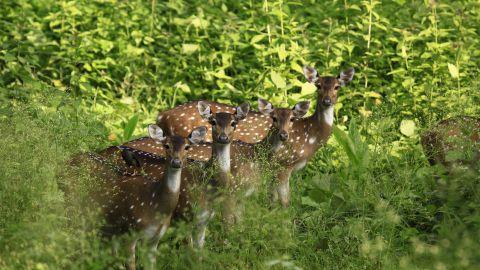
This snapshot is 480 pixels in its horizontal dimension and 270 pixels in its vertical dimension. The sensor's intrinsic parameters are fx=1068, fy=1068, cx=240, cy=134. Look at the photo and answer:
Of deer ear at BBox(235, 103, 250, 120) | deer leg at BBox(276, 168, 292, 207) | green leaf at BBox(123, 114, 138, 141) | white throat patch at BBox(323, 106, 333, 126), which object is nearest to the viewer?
deer ear at BBox(235, 103, 250, 120)

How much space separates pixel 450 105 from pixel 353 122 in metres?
1.25

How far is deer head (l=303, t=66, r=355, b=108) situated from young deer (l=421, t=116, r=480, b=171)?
101 centimetres

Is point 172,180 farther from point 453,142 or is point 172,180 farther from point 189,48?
point 189,48

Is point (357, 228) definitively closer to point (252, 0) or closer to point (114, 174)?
point (114, 174)

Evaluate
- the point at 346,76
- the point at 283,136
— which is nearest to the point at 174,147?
the point at 283,136

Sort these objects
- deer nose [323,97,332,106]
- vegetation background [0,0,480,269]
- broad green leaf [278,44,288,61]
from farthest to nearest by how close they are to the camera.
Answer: broad green leaf [278,44,288,61], deer nose [323,97,332,106], vegetation background [0,0,480,269]

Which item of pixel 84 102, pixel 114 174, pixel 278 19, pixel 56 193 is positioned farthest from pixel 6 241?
pixel 278 19

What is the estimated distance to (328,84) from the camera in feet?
34.7

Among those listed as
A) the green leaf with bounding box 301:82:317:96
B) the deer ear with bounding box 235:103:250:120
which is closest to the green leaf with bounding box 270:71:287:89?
the green leaf with bounding box 301:82:317:96

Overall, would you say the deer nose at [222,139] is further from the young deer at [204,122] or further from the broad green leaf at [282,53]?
the broad green leaf at [282,53]

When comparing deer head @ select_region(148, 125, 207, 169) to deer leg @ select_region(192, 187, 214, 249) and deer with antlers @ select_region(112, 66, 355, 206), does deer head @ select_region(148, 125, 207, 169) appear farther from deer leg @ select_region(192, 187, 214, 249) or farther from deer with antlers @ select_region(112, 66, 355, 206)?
deer with antlers @ select_region(112, 66, 355, 206)

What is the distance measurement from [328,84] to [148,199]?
2.95m

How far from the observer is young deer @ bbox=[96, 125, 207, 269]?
26.8 ft

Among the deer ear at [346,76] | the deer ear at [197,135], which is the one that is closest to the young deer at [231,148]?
the deer ear at [197,135]
